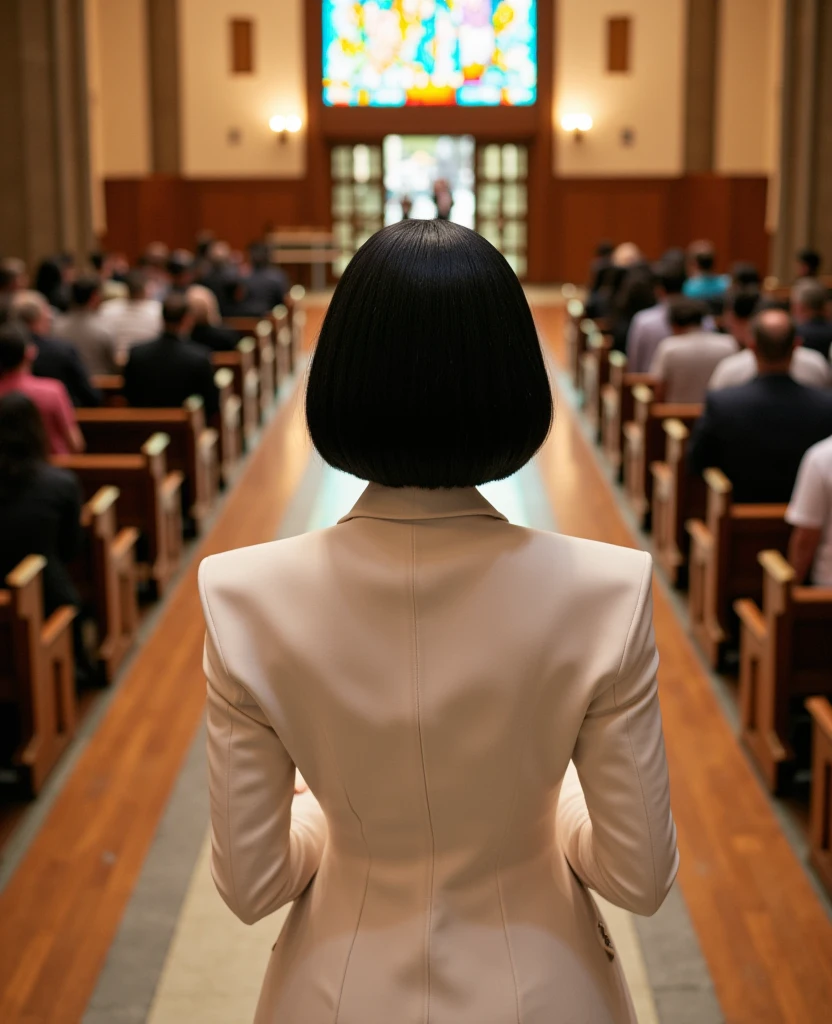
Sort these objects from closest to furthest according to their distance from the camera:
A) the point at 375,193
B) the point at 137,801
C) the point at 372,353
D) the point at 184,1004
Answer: the point at 372,353 < the point at 184,1004 < the point at 137,801 < the point at 375,193

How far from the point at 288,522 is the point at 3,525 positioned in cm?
360

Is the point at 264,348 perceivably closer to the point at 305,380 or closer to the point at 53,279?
A: the point at 53,279

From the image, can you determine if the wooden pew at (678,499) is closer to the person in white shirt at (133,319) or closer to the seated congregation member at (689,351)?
the seated congregation member at (689,351)

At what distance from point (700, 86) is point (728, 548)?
675 inches

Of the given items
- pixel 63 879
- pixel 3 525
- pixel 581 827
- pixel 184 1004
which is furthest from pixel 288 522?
pixel 581 827

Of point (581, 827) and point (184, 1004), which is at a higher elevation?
point (581, 827)

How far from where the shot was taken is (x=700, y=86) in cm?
2108

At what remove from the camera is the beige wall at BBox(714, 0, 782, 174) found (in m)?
20.4

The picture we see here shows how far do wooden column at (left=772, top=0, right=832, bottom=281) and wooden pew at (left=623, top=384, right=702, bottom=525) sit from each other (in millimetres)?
7864

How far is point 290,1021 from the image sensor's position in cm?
153

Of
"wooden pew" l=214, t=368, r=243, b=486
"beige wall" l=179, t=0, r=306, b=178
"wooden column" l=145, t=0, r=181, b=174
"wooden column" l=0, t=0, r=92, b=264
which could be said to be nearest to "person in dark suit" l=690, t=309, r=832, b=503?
"wooden pew" l=214, t=368, r=243, b=486

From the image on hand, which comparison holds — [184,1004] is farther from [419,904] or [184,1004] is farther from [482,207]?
[482,207]

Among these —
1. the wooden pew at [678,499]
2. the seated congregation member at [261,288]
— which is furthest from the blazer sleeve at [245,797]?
the seated congregation member at [261,288]

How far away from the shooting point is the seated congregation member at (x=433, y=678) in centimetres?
141
